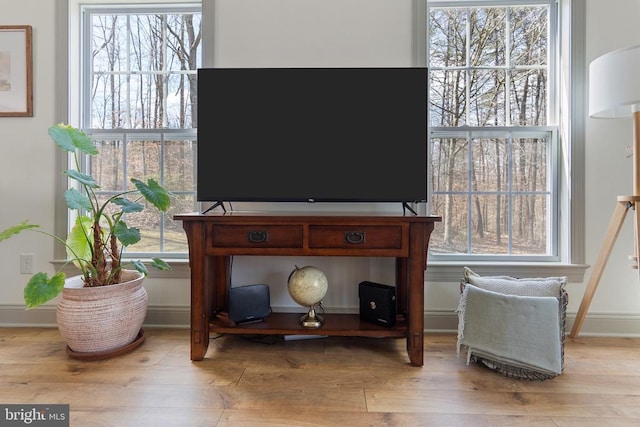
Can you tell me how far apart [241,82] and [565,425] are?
2030mm

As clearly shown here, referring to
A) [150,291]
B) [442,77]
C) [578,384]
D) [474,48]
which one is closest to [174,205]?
[150,291]

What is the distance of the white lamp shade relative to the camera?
154 centimetres

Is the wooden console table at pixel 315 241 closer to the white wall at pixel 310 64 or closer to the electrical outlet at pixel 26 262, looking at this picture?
the white wall at pixel 310 64

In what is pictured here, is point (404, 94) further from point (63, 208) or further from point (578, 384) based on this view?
point (63, 208)

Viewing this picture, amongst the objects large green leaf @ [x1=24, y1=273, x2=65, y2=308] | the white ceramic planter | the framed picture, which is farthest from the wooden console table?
the framed picture

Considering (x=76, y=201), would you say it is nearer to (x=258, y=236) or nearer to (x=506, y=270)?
(x=258, y=236)

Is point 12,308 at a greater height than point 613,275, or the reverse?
point 613,275

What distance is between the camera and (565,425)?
46.6 inches

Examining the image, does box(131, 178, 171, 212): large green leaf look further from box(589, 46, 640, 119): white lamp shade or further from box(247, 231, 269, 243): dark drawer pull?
box(589, 46, 640, 119): white lamp shade

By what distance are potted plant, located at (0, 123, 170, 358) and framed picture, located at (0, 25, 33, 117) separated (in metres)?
0.66

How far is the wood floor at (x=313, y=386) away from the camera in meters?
1.22

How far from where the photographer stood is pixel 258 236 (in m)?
1.59

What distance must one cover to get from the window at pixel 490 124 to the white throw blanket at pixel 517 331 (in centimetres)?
56

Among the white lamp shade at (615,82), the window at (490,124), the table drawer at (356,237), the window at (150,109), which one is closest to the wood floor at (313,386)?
the table drawer at (356,237)
